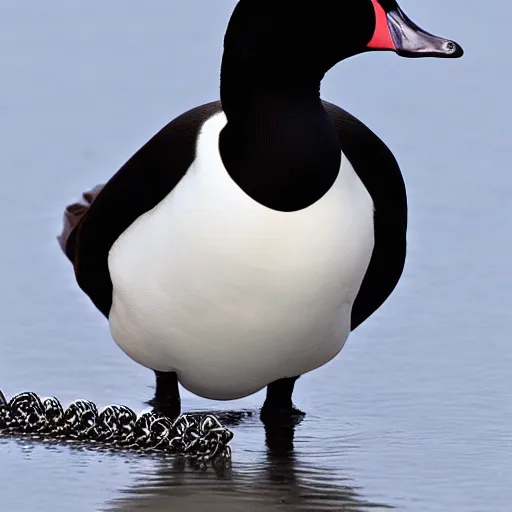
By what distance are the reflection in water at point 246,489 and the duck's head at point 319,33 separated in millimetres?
1413

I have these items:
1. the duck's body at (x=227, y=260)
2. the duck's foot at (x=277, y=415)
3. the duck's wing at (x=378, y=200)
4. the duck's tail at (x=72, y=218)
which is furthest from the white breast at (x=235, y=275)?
the duck's tail at (x=72, y=218)

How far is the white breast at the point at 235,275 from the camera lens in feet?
23.8

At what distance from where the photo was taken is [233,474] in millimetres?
7414

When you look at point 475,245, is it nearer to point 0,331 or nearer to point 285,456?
point 0,331

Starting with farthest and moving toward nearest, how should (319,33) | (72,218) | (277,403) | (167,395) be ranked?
1. (72,218)
2. (277,403)
3. (167,395)
4. (319,33)

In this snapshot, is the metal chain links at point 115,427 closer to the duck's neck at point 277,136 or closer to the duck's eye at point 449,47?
the duck's neck at point 277,136

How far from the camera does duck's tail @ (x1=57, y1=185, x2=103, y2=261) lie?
8359 millimetres

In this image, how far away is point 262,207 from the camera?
7.22m

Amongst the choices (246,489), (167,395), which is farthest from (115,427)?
(246,489)

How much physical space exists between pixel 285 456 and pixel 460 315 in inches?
87.9

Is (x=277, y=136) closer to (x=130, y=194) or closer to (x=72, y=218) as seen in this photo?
(x=130, y=194)

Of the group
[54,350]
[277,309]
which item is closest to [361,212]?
[277,309]

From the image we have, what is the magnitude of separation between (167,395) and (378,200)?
1.12m

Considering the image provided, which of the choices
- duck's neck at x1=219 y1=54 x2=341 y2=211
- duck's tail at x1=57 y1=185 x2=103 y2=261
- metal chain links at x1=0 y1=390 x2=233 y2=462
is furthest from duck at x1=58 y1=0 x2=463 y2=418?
duck's tail at x1=57 y1=185 x2=103 y2=261
